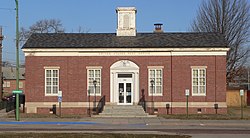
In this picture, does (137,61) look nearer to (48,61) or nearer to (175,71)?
(175,71)

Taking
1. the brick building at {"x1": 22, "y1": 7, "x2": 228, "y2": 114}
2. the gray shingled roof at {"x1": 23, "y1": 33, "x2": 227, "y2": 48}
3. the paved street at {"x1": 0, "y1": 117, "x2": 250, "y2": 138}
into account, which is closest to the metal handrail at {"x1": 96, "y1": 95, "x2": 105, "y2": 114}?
the brick building at {"x1": 22, "y1": 7, "x2": 228, "y2": 114}

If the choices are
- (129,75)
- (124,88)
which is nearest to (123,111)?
(124,88)

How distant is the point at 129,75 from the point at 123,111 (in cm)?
485

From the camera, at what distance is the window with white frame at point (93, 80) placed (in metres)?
45.1

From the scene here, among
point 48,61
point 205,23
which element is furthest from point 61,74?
point 205,23

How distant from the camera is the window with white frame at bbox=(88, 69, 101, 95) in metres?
45.1

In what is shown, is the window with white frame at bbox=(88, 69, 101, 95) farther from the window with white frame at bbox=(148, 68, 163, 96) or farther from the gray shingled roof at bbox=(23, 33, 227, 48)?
the window with white frame at bbox=(148, 68, 163, 96)

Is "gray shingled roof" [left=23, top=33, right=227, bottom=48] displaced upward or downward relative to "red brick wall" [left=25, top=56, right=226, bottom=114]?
upward

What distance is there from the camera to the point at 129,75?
4528 cm

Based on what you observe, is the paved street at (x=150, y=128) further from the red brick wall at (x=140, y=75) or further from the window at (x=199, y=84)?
the window at (x=199, y=84)

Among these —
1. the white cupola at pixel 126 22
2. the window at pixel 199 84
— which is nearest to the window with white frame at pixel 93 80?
the white cupola at pixel 126 22

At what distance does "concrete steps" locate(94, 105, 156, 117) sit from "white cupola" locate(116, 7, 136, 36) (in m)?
8.72

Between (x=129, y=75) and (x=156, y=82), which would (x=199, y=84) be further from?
(x=129, y=75)

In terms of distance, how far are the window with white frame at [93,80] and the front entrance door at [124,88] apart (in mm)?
2078
